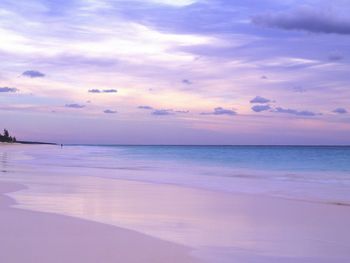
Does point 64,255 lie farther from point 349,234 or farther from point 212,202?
point 212,202

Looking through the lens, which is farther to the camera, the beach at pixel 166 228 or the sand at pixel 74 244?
the beach at pixel 166 228

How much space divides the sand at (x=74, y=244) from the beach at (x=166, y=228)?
1 centimetres

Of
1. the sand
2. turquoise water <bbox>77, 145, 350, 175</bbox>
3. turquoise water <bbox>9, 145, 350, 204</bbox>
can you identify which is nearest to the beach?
the sand

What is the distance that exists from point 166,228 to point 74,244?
82.5 inches

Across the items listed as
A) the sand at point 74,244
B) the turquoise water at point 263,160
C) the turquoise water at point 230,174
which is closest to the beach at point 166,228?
the sand at point 74,244

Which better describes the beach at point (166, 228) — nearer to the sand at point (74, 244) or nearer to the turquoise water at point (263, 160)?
the sand at point (74, 244)

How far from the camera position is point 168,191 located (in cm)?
1638

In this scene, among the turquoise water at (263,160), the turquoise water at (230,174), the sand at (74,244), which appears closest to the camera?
the sand at (74,244)

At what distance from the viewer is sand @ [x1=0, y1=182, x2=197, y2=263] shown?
6633mm

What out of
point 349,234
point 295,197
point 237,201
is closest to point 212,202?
point 237,201

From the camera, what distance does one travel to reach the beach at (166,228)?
23.1ft

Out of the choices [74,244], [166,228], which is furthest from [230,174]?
[74,244]

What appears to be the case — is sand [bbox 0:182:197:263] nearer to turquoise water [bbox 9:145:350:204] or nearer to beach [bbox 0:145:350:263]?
beach [bbox 0:145:350:263]

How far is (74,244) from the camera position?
290 inches
